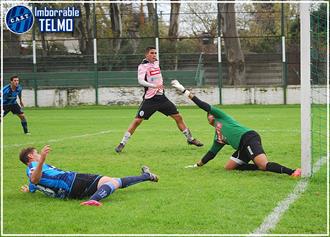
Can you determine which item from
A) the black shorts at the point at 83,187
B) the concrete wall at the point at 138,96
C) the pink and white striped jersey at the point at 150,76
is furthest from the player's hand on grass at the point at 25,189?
the concrete wall at the point at 138,96

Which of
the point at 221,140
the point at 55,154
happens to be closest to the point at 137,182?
the point at 221,140

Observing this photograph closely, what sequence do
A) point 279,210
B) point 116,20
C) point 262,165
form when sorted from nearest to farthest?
point 279,210 → point 262,165 → point 116,20

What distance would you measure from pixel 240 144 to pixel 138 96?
2602cm

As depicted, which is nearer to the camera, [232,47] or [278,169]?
[278,169]

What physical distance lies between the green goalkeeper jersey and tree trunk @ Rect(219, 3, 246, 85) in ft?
84.2

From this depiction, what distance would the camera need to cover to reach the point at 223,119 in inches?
412

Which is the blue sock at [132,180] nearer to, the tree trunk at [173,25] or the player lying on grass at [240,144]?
the player lying on grass at [240,144]

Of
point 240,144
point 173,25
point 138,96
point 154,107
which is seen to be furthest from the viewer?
point 173,25

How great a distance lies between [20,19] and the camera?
36469 millimetres

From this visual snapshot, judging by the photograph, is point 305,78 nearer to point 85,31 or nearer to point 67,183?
point 67,183

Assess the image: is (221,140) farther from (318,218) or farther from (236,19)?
(236,19)

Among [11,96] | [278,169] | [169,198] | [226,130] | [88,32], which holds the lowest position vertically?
[169,198]

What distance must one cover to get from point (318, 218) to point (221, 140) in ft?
12.4

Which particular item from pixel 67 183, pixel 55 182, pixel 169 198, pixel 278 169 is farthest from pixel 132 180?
pixel 278 169
